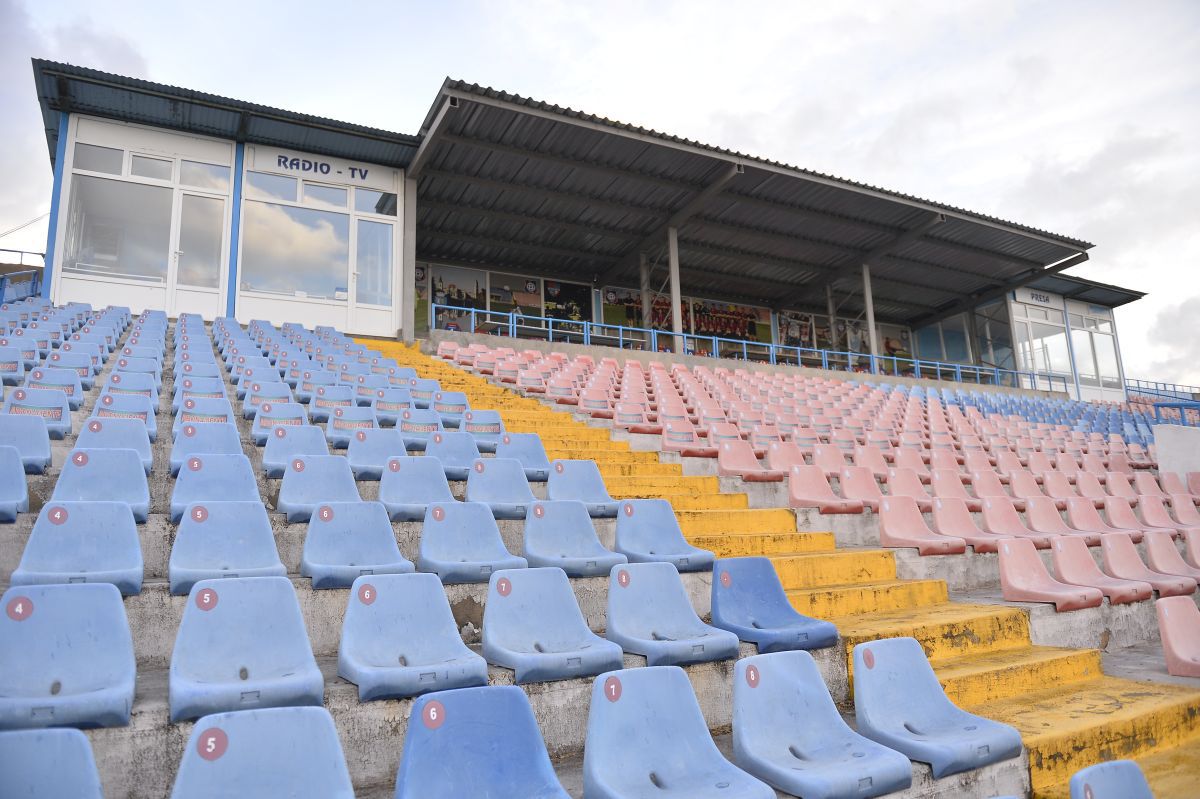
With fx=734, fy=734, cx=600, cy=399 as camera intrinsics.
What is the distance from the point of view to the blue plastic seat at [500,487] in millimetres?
4602

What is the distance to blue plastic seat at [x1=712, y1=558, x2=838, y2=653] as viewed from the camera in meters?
3.42

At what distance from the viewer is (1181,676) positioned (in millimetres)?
3988

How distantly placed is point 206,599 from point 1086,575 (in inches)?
217

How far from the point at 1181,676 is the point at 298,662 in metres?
4.49

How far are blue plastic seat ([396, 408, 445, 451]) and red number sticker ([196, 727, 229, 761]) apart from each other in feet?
14.1

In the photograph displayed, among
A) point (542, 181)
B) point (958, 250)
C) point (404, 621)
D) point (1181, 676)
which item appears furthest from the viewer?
point (958, 250)

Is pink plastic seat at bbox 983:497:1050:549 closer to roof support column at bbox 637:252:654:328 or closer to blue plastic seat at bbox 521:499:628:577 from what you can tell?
blue plastic seat at bbox 521:499:628:577

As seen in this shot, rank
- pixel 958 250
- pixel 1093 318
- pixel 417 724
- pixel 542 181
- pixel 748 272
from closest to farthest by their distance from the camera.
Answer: pixel 417 724, pixel 542 181, pixel 958 250, pixel 748 272, pixel 1093 318

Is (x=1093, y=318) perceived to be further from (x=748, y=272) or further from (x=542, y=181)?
(x=542, y=181)

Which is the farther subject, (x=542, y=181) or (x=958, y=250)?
(x=958, y=250)

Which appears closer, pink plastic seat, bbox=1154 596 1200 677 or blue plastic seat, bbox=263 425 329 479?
pink plastic seat, bbox=1154 596 1200 677

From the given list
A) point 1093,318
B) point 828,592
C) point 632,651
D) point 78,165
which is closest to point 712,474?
point 828,592

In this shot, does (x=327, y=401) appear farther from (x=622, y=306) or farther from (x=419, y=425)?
(x=622, y=306)

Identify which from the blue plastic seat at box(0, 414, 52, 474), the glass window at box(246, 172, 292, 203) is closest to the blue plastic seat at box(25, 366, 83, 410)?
the blue plastic seat at box(0, 414, 52, 474)
